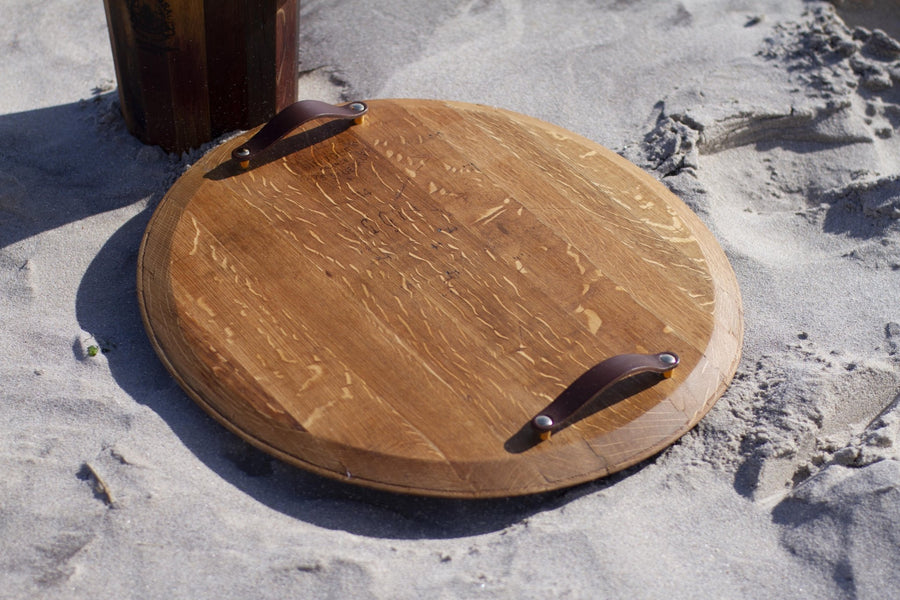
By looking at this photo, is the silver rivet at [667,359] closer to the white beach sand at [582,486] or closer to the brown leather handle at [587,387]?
the brown leather handle at [587,387]

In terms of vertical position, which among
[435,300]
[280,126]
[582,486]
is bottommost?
[582,486]

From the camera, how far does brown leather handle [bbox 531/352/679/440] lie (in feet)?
6.34

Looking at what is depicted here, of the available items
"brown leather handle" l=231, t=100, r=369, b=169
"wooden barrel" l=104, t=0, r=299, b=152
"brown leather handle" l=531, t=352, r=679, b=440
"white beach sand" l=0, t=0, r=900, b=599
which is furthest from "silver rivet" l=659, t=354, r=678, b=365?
"wooden barrel" l=104, t=0, r=299, b=152

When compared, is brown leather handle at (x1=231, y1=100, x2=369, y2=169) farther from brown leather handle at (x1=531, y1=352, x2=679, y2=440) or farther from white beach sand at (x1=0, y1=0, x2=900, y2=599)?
brown leather handle at (x1=531, y1=352, x2=679, y2=440)

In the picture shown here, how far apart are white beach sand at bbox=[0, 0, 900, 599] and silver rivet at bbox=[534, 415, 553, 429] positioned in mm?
182

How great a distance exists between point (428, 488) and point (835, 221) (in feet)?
5.27

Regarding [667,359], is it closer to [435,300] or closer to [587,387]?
[587,387]

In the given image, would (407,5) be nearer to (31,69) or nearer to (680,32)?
(680,32)

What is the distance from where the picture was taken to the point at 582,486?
6.60 ft

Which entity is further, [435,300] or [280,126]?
[280,126]

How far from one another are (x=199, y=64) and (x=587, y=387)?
1.48 meters

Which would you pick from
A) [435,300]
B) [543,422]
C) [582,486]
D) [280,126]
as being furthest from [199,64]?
[582,486]

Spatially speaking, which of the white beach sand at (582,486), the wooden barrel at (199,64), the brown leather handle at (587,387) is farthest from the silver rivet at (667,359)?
the wooden barrel at (199,64)

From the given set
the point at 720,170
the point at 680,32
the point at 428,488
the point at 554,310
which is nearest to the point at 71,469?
the point at 428,488
